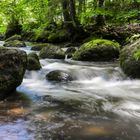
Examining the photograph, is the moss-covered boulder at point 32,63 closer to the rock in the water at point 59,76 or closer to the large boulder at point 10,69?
the rock in the water at point 59,76

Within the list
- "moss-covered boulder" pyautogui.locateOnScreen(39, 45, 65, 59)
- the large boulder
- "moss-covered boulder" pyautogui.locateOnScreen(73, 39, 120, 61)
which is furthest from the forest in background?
the large boulder

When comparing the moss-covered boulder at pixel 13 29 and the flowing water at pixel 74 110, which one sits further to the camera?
the moss-covered boulder at pixel 13 29

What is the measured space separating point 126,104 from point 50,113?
177cm

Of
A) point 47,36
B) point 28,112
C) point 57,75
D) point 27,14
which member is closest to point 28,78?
point 57,75

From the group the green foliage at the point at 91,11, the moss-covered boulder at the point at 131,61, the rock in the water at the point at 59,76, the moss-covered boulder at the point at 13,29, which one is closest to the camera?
the rock in the water at the point at 59,76

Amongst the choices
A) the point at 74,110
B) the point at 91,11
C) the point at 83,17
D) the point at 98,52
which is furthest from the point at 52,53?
the point at 74,110

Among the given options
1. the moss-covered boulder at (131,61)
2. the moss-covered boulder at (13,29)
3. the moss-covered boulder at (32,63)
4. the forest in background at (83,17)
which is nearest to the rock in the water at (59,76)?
the moss-covered boulder at (32,63)

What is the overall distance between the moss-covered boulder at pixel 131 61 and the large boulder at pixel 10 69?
3474mm

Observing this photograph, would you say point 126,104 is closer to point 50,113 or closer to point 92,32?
point 50,113

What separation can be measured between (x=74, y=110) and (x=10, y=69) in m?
2.04

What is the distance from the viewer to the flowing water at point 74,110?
15.1 feet

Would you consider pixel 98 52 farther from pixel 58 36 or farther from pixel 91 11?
pixel 58 36

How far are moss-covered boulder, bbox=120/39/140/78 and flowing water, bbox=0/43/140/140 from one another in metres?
0.24

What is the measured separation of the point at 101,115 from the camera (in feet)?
18.1
